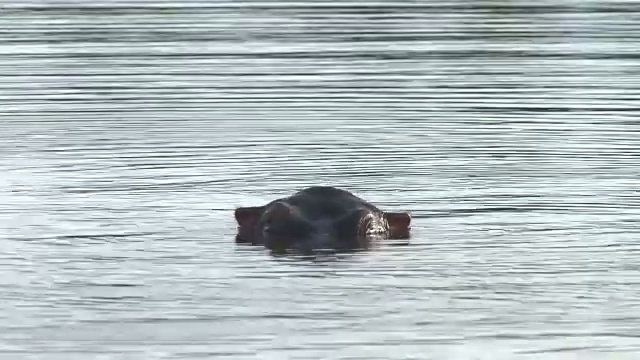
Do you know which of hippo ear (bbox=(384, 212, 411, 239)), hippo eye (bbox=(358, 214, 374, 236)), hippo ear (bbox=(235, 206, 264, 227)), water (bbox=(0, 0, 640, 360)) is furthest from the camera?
hippo ear (bbox=(235, 206, 264, 227))

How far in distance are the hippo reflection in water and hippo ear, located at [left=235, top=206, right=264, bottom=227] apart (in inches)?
4.8

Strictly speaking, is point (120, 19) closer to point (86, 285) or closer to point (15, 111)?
point (15, 111)

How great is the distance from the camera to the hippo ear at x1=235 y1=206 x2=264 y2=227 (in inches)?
606

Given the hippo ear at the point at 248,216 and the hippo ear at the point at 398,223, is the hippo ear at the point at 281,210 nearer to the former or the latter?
the hippo ear at the point at 248,216

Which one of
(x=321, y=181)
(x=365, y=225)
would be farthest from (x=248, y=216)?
(x=321, y=181)

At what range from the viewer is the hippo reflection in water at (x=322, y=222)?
15.0 meters

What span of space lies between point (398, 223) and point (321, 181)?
261cm

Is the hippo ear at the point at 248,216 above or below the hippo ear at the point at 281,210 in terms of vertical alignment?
below

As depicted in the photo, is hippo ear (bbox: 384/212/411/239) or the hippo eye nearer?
the hippo eye

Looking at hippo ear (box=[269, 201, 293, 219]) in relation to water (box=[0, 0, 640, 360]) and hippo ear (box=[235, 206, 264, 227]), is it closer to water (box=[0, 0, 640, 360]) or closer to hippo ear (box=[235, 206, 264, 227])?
hippo ear (box=[235, 206, 264, 227])

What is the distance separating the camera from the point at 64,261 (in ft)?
45.9

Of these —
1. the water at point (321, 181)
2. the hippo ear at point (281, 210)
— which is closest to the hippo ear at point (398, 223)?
the water at point (321, 181)

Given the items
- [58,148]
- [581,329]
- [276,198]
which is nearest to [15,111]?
[58,148]

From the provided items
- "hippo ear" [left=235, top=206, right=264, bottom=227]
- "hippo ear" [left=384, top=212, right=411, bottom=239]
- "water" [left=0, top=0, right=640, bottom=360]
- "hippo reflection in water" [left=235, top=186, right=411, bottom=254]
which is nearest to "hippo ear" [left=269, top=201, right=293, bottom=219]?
"hippo reflection in water" [left=235, top=186, right=411, bottom=254]
